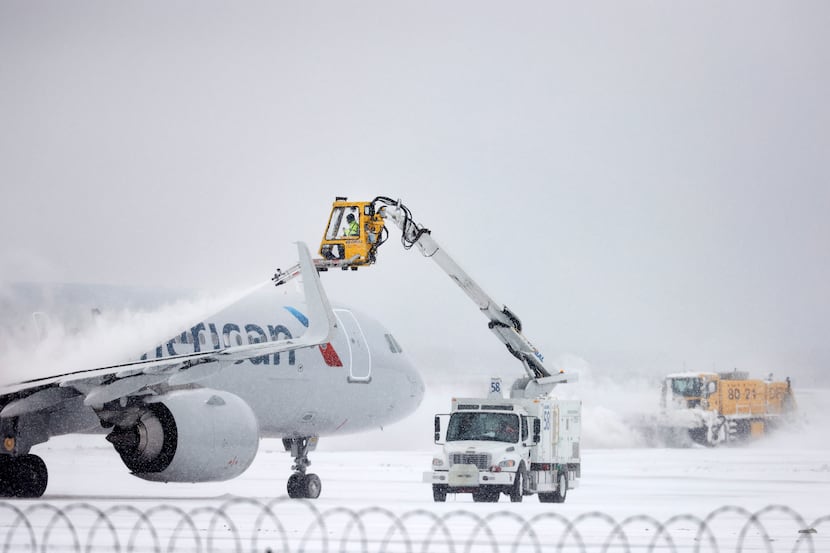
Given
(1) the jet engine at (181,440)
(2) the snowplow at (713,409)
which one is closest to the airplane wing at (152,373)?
(1) the jet engine at (181,440)

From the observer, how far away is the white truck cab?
29.8 meters

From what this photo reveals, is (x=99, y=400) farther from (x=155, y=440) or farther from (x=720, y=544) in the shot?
(x=720, y=544)

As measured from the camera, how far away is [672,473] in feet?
148

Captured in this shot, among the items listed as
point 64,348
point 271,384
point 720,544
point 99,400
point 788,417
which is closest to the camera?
point 720,544

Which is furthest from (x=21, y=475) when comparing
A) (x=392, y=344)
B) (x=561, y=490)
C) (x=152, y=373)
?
(x=561, y=490)

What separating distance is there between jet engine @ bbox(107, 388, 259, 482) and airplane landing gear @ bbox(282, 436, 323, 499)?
17.7ft

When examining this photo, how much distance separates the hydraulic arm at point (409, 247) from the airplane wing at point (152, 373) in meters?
6.91

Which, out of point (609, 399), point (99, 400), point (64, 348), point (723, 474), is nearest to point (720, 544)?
point (99, 400)

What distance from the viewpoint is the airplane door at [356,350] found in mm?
31297

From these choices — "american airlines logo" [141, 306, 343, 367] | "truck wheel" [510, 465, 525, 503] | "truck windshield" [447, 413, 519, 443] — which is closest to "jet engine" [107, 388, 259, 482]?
"american airlines logo" [141, 306, 343, 367]

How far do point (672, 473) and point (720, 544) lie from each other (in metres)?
25.4

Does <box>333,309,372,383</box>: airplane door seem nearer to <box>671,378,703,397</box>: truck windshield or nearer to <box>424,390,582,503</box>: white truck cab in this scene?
<box>424,390,582,503</box>: white truck cab

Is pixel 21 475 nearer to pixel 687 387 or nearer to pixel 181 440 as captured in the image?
pixel 181 440

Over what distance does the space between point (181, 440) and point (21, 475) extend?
388 centimetres
